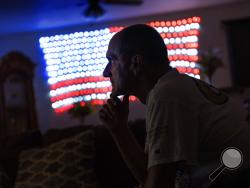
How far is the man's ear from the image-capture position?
2.68 feet

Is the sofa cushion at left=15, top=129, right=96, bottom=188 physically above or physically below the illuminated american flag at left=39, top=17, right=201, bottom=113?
below

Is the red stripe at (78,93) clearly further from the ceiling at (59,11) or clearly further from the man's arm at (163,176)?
the man's arm at (163,176)

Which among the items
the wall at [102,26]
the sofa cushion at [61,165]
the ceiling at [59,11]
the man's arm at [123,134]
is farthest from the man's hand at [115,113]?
the wall at [102,26]

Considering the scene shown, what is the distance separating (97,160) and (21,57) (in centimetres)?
399

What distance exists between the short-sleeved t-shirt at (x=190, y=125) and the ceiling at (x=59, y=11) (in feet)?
12.5

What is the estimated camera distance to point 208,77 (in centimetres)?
515

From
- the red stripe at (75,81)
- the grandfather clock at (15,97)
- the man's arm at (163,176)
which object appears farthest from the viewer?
the red stripe at (75,81)

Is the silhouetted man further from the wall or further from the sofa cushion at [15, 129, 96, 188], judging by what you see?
the wall

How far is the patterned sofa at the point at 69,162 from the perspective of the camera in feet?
5.89

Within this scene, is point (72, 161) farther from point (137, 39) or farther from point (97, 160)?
point (137, 39)

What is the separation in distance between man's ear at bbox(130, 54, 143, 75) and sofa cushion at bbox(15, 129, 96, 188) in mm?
1077

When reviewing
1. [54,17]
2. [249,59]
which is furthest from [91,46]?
[249,59]

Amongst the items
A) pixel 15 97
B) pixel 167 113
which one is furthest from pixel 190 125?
pixel 15 97

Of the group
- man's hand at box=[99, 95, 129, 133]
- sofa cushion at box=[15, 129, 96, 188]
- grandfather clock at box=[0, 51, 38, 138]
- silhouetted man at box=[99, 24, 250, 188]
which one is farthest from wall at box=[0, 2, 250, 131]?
silhouetted man at box=[99, 24, 250, 188]
